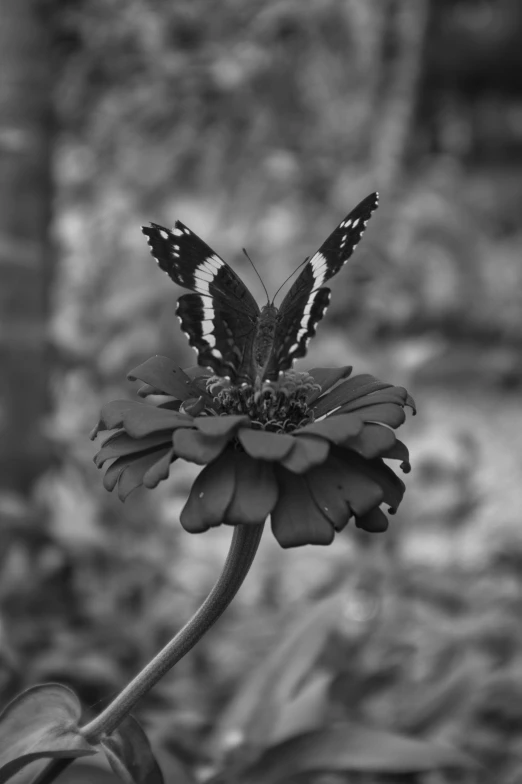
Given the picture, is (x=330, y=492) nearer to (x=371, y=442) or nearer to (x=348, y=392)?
(x=371, y=442)

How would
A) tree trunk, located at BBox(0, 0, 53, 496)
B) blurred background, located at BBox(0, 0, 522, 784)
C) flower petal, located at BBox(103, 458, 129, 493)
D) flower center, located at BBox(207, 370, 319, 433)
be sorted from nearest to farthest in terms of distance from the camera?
flower petal, located at BBox(103, 458, 129, 493) → flower center, located at BBox(207, 370, 319, 433) → blurred background, located at BBox(0, 0, 522, 784) → tree trunk, located at BBox(0, 0, 53, 496)

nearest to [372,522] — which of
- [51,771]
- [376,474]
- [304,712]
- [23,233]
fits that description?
[376,474]

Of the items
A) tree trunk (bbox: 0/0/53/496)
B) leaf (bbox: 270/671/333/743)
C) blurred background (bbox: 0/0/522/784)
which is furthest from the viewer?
tree trunk (bbox: 0/0/53/496)

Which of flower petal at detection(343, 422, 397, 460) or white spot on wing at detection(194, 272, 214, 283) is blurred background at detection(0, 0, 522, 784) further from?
flower petal at detection(343, 422, 397, 460)

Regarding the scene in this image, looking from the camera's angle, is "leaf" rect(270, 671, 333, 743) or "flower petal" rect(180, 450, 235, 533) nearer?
"flower petal" rect(180, 450, 235, 533)

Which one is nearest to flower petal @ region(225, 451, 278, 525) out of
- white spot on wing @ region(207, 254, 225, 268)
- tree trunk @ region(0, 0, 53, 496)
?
white spot on wing @ region(207, 254, 225, 268)

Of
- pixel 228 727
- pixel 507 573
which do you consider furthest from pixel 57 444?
pixel 507 573

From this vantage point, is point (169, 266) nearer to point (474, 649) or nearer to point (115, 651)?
point (115, 651)

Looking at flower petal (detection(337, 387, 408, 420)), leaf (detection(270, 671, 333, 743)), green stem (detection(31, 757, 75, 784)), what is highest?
flower petal (detection(337, 387, 408, 420))
